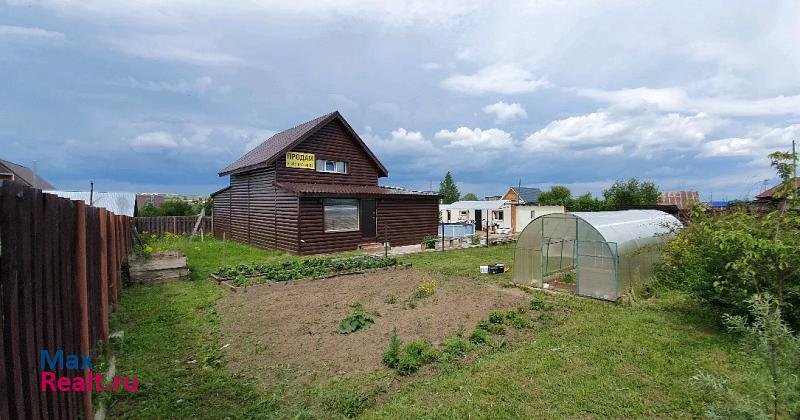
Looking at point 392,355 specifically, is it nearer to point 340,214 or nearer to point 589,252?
point 589,252

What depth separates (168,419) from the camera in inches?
156

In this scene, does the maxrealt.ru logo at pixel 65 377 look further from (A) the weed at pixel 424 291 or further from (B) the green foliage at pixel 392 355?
(A) the weed at pixel 424 291

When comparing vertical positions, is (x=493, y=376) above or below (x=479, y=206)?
below

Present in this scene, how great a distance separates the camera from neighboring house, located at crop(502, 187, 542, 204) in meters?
51.4

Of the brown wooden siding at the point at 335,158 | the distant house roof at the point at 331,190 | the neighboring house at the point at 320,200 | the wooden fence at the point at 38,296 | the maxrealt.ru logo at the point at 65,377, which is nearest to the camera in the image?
the wooden fence at the point at 38,296

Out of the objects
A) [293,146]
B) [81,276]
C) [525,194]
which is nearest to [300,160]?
[293,146]

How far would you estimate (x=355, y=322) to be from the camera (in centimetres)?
680

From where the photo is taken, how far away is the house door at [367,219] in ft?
64.1

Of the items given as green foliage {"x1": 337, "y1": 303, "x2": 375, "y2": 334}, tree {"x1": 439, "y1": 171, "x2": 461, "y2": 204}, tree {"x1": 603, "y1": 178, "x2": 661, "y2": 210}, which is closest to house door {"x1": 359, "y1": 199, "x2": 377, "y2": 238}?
green foliage {"x1": 337, "y1": 303, "x2": 375, "y2": 334}

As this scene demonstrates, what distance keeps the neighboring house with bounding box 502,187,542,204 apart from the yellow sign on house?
36.9 metres

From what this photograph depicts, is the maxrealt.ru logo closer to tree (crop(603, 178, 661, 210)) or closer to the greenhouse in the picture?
the greenhouse

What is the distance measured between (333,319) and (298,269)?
5283mm

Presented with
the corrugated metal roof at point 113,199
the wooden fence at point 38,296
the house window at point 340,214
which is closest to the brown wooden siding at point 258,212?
the house window at point 340,214

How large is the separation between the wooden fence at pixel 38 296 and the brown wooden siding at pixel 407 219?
16.1 m
